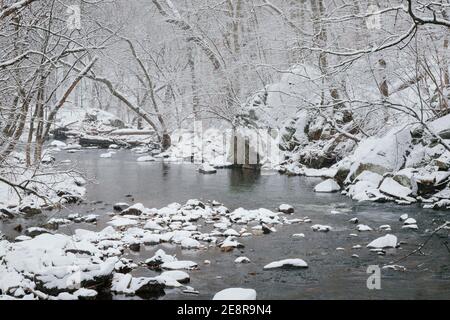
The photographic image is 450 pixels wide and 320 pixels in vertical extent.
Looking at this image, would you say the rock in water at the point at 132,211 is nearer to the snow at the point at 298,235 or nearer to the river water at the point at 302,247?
the river water at the point at 302,247

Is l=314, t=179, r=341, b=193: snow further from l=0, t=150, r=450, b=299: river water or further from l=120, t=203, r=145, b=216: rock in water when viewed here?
l=120, t=203, r=145, b=216: rock in water

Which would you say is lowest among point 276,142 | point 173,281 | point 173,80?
point 173,281

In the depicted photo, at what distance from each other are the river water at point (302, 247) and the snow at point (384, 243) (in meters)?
0.16

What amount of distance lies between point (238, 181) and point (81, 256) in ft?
27.9

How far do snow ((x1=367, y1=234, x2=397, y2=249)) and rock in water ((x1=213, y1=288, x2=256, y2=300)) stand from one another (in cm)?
286

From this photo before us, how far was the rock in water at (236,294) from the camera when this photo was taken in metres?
5.32

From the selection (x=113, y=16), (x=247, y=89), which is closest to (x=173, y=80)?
(x=247, y=89)

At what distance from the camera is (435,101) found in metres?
13.8

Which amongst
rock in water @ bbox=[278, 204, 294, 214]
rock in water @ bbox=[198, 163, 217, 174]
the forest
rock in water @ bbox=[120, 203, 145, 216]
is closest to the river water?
the forest

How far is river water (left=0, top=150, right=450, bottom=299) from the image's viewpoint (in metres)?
5.90

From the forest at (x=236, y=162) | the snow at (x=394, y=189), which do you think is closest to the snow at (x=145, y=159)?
the forest at (x=236, y=162)

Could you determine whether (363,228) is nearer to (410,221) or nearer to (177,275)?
(410,221)

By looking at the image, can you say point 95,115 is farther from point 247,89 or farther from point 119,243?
point 119,243

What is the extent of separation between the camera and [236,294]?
5375 mm
